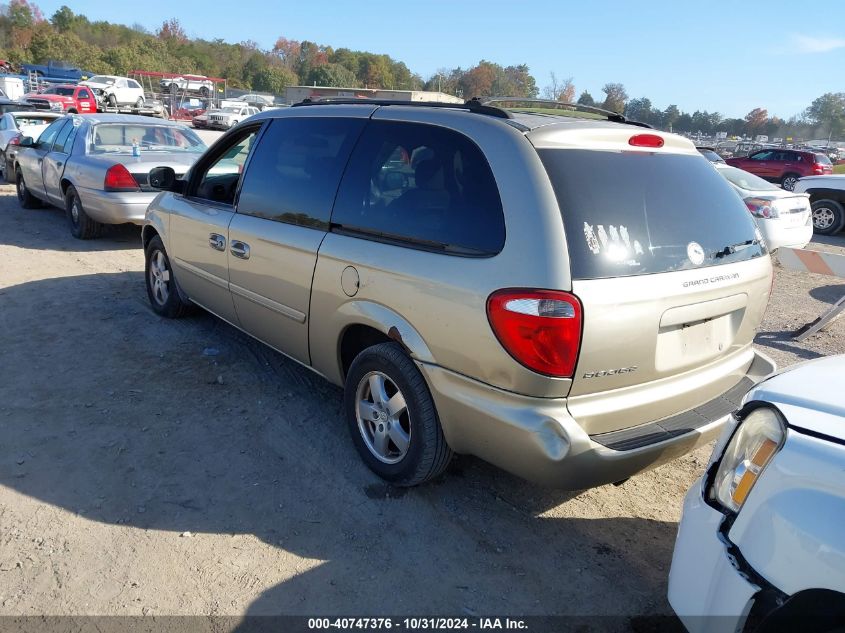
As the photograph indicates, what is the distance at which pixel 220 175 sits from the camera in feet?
16.2

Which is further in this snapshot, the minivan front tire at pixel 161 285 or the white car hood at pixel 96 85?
the white car hood at pixel 96 85

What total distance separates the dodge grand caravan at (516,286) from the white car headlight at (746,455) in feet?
1.94

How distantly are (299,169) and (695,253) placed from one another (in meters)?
2.25

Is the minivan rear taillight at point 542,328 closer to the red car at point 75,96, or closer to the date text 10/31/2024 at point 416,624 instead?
the date text 10/31/2024 at point 416,624

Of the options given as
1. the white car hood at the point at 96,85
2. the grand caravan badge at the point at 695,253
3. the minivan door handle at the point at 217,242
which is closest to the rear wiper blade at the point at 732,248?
the grand caravan badge at the point at 695,253

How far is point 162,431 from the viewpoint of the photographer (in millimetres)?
3732

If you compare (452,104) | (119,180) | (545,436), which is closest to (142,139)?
(119,180)

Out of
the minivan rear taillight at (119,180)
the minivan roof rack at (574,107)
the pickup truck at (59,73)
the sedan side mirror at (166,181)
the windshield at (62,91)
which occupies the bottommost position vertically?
the minivan rear taillight at (119,180)

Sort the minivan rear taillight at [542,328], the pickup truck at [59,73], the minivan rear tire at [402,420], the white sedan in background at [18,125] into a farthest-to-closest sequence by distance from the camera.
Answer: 1. the pickup truck at [59,73]
2. the white sedan in background at [18,125]
3. the minivan rear tire at [402,420]
4. the minivan rear taillight at [542,328]

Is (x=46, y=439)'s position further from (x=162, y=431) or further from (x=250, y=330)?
(x=250, y=330)

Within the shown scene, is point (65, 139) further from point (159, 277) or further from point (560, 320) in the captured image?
point (560, 320)

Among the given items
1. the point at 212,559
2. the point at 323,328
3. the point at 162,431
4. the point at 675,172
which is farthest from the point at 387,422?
the point at 675,172

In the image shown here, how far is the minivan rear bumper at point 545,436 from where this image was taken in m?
2.46

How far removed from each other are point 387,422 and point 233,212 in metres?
1.92
